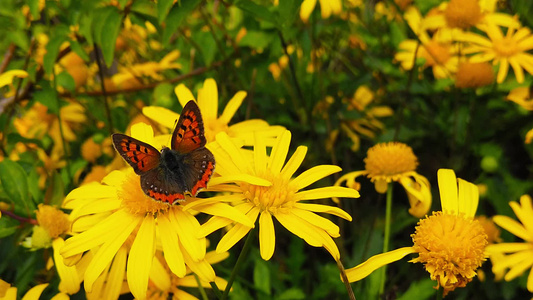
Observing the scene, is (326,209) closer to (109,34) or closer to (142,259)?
(142,259)

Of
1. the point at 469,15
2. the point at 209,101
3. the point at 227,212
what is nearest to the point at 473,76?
the point at 469,15

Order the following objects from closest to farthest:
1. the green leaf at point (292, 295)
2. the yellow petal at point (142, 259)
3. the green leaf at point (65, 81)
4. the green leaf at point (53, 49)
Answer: the yellow petal at point (142, 259)
the green leaf at point (292, 295)
the green leaf at point (53, 49)
the green leaf at point (65, 81)

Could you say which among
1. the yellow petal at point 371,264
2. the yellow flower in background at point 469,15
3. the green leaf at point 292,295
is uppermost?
the yellow flower in background at point 469,15

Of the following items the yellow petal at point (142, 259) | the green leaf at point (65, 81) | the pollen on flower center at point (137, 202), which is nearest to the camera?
the yellow petal at point (142, 259)

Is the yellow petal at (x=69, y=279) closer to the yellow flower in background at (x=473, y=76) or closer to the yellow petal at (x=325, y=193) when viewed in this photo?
the yellow petal at (x=325, y=193)

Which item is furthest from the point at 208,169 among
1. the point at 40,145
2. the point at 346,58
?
the point at 346,58

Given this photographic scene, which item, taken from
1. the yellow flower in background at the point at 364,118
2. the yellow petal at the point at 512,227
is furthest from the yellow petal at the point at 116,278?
the yellow flower in background at the point at 364,118

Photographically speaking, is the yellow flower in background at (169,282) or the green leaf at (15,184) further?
the green leaf at (15,184)
